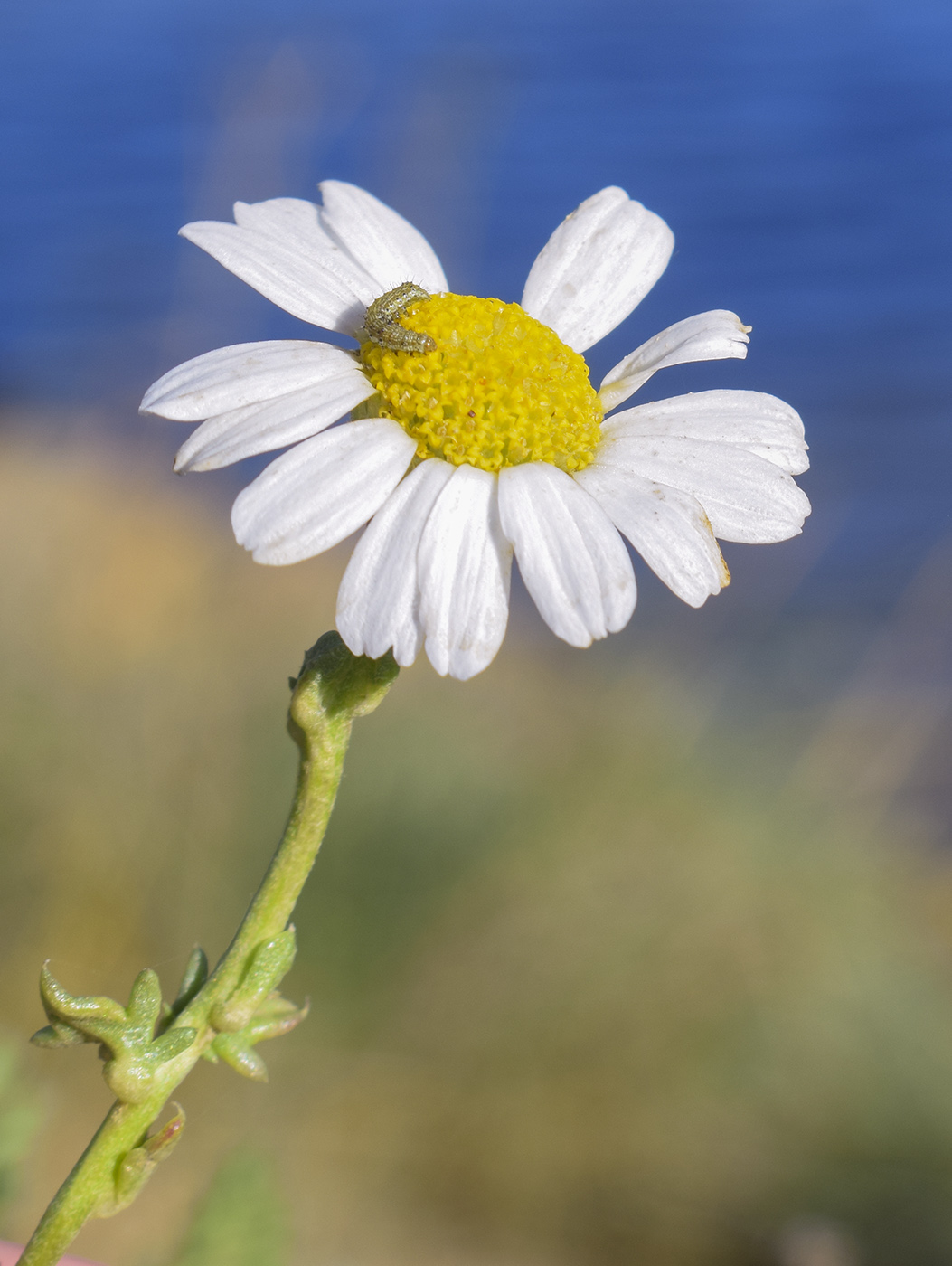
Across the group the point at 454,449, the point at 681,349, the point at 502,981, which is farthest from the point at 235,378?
the point at 502,981

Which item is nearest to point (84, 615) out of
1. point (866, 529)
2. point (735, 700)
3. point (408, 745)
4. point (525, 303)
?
point (408, 745)

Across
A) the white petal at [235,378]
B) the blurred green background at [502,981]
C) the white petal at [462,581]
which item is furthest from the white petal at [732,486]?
the blurred green background at [502,981]

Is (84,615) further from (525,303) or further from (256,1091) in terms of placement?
(525,303)

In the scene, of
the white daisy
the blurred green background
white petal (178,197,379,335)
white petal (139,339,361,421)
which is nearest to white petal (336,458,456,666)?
the white daisy

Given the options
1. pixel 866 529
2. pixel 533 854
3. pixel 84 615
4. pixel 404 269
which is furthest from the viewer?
pixel 866 529

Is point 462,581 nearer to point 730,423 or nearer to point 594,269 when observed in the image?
point 730,423

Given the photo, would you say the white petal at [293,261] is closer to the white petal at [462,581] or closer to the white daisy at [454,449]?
the white daisy at [454,449]

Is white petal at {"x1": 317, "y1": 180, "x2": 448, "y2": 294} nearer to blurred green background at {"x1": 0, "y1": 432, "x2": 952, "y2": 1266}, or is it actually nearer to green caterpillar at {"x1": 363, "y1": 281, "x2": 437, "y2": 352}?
green caterpillar at {"x1": 363, "y1": 281, "x2": 437, "y2": 352}
